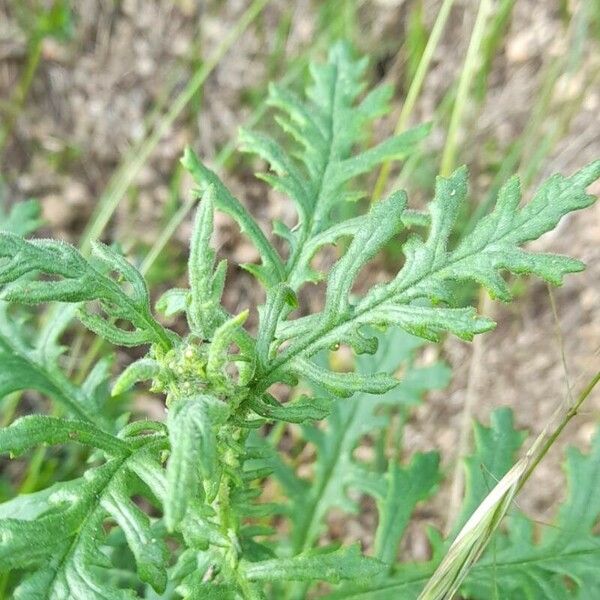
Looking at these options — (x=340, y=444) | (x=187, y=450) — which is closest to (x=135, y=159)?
(x=340, y=444)

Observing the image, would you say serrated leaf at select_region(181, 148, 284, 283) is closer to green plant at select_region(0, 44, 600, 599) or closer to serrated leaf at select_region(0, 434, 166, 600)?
green plant at select_region(0, 44, 600, 599)

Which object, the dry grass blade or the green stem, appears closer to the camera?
the dry grass blade

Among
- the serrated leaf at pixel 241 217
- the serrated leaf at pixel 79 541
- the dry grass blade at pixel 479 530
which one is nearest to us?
the serrated leaf at pixel 79 541

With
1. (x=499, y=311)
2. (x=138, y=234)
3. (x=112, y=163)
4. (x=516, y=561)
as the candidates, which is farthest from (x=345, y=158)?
(x=112, y=163)

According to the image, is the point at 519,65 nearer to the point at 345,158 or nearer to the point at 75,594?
A: the point at 345,158

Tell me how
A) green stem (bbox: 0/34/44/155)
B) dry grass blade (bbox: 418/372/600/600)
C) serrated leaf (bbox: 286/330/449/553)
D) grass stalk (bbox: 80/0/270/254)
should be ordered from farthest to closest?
green stem (bbox: 0/34/44/155), grass stalk (bbox: 80/0/270/254), serrated leaf (bbox: 286/330/449/553), dry grass blade (bbox: 418/372/600/600)

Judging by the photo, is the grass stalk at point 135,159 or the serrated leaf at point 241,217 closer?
the serrated leaf at point 241,217

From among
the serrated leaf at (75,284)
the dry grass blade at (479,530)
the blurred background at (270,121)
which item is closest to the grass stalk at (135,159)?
the blurred background at (270,121)

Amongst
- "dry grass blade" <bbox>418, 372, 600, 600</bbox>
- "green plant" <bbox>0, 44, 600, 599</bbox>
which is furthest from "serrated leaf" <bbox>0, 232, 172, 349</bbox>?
"dry grass blade" <bbox>418, 372, 600, 600</bbox>

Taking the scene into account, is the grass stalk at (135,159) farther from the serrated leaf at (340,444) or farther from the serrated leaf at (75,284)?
the serrated leaf at (75,284)
